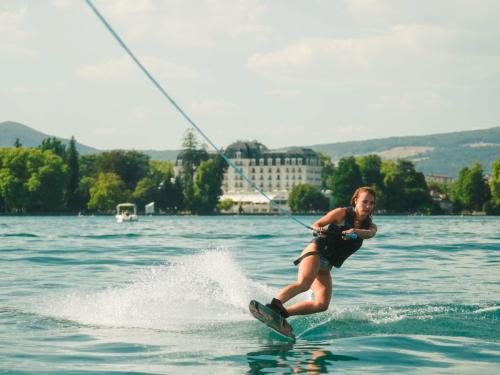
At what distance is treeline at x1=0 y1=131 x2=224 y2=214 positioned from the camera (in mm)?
144750

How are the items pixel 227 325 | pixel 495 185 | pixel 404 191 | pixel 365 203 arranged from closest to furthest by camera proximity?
1. pixel 365 203
2. pixel 227 325
3. pixel 495 185
4. pixel 404 191

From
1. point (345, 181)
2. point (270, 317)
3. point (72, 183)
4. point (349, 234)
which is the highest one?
point (345, 181)

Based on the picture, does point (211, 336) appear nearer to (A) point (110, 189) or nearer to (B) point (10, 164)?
(B) point (10, 164)

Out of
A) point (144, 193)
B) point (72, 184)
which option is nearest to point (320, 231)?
point (72, 184)

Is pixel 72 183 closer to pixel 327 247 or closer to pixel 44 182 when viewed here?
pixel 44 182

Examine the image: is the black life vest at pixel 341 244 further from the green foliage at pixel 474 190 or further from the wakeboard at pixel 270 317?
the green foliage at pixel 474 190

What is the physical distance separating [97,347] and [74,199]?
5940 inches

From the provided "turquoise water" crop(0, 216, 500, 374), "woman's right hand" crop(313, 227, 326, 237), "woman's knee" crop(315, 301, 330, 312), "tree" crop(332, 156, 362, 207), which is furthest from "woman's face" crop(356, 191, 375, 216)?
"tree" crop(332, 156, 362, 207)

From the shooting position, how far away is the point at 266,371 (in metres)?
9.88

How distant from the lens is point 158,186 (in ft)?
629

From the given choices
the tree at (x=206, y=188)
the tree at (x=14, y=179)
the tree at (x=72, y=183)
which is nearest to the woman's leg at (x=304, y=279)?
the tree at (x=14, y=179)

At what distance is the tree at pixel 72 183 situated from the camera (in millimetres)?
158750

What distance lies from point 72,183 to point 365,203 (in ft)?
497

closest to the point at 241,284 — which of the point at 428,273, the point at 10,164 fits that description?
the point at 428,273
